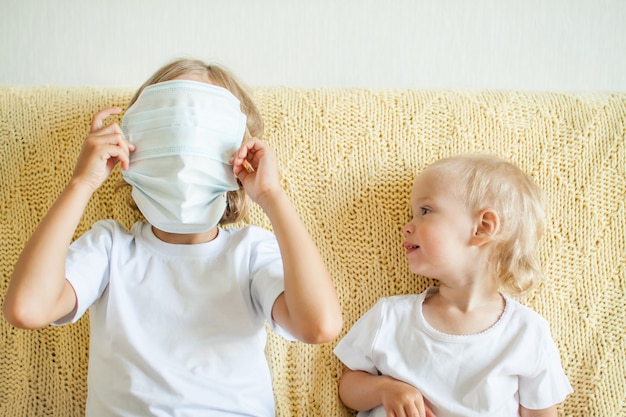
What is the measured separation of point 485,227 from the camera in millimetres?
1058

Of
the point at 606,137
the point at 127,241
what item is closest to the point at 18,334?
the point at 127,241

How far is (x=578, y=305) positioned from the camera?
1176mm

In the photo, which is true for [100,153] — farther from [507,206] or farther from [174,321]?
[507,206]

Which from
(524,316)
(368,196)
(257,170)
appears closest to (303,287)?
(257,170)

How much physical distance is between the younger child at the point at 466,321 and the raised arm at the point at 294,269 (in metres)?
0.20

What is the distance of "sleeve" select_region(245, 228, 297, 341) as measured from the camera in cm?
97

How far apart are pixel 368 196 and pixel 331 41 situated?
0.47 meters

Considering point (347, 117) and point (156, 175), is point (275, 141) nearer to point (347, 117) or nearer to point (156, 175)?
point (347, 117)

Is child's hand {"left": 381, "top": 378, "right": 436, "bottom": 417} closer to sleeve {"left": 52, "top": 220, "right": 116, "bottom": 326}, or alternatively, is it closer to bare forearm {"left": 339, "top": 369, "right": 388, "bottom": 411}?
bare forearm {"left": 339, "top": 369, "right": 388, "bottom": 411}

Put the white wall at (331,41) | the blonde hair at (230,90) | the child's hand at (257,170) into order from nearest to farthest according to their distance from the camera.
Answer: the child's hand at (257,170) < the blonde hair at (230,90) < the white wall at (331,41)

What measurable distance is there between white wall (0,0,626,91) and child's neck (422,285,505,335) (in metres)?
0.60

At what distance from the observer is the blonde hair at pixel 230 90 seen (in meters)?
1.06

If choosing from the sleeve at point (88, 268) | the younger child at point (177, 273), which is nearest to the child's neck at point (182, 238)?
the younger child at point (177, 273)

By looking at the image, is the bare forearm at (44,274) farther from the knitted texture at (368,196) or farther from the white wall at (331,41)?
the white wall at (331,41)
